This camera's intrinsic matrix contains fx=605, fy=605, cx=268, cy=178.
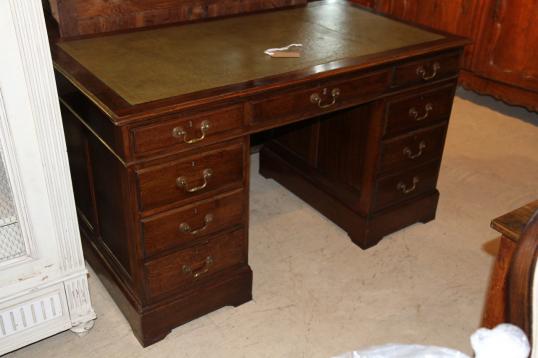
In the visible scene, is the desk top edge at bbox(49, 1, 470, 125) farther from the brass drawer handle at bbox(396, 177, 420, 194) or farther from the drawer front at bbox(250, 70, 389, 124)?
the brass drawer handle at bbox(396, 177, 420, 194)

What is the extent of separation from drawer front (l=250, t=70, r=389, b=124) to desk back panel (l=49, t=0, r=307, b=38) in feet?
2.18

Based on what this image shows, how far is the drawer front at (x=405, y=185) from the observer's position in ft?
8.02

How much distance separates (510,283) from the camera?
1.06m

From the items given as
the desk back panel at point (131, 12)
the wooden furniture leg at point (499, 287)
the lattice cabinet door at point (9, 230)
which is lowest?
the lattice cabinet door at point (9, 230)

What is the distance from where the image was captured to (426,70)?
2.27 meters

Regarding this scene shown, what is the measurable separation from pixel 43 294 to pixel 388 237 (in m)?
1.42

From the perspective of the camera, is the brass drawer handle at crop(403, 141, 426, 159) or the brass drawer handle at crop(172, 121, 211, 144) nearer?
the brass drawer handle at crop(172, 121, 211, 144)

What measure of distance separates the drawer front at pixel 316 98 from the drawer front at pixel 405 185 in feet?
1.41

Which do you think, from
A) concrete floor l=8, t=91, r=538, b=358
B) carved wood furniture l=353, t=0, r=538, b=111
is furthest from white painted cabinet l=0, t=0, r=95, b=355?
carved wood furniture l=353, t=0, r=538, b=111

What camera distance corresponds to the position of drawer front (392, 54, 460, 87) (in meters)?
2.20

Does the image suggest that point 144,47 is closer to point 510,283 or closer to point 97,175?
point 97,175

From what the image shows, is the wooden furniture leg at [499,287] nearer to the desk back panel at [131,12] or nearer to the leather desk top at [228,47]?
the leather desk top at [228,47]

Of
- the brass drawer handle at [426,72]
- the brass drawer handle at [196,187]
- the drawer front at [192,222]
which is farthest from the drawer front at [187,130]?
the brass drawer handle at [426,72]

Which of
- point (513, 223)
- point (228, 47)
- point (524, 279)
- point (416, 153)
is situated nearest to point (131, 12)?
point (228, 47)
